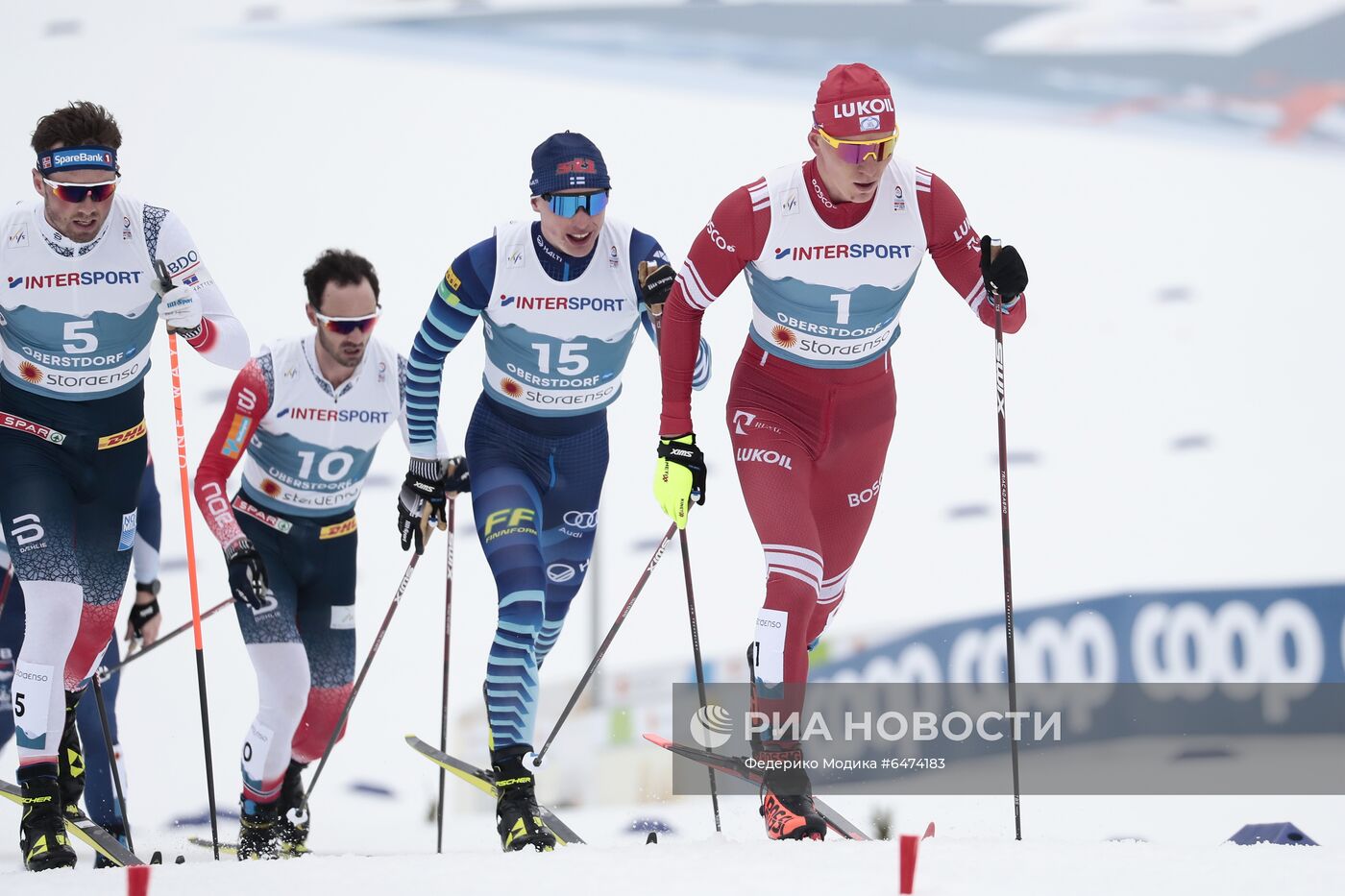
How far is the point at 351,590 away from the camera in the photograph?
575 centimetres

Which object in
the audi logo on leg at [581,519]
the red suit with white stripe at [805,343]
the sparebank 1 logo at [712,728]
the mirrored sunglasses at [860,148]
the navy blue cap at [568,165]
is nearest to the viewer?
the mirrored sunglasses at [860,148]

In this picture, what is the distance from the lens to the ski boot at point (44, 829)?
457 cm

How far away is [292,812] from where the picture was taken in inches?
227

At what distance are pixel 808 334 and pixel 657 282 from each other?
53 centimetres

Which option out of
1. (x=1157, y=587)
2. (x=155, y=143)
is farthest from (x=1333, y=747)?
(x=155, y=143)

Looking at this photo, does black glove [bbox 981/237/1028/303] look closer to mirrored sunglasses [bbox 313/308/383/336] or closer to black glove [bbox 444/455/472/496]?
black glove [bbox 444/455/472/496]

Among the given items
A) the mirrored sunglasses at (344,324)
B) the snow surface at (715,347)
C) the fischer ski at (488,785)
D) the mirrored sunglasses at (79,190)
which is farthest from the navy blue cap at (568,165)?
the snow surface at (715,347)

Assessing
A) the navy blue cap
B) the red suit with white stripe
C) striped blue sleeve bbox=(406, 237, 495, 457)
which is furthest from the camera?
striped blue sleeve bbox=(406, 237, 495, 457)

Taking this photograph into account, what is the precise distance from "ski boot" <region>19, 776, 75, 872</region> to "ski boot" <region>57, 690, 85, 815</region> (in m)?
0.57

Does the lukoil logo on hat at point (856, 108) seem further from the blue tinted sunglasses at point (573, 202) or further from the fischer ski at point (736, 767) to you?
the fischer ski at point (736, 767)

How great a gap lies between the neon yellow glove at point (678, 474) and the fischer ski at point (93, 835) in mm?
1880

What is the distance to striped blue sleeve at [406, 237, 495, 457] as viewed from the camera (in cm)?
495

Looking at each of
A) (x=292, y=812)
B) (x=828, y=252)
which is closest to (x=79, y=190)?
(x=828, y=252)

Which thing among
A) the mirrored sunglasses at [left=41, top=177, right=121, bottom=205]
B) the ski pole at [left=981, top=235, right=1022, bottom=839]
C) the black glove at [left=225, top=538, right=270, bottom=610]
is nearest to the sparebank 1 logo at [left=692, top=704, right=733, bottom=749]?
the ski pole at [left=981, top=235, right=1022, bottom=839]
